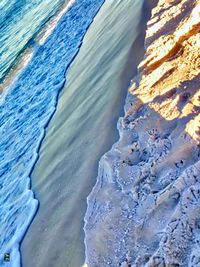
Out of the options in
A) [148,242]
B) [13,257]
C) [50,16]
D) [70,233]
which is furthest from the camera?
[50,16]

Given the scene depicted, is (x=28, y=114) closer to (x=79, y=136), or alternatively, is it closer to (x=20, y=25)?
(x=79, y=136)

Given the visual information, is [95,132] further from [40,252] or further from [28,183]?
[40,252]

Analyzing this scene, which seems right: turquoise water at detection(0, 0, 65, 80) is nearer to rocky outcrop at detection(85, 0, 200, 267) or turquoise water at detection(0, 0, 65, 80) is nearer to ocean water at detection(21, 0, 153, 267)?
ocean water at detection(21, 0, 153, 267)

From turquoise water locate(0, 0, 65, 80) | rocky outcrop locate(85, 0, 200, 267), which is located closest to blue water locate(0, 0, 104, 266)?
turquoise water locate(0, 0, 65, 80)

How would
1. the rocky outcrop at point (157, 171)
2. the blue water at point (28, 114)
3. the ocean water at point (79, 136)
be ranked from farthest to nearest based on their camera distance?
the blue water at point (28, 114)
the ocean water at point (79, 136)
the rocky outcrop at point (157, 171)

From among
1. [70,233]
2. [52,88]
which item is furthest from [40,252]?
[52,88]

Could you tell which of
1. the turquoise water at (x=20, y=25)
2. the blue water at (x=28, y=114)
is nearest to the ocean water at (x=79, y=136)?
the blue water at (x=28, y=114)

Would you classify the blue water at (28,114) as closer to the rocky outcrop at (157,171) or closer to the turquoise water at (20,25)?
the turquoise water at (20,25)

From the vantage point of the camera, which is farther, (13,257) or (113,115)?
(113,115)
